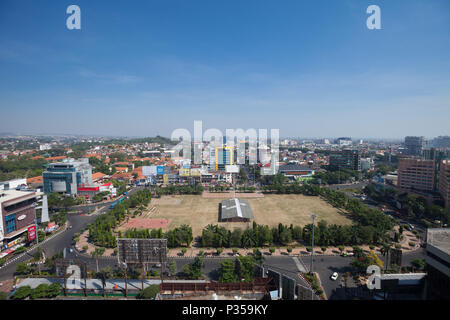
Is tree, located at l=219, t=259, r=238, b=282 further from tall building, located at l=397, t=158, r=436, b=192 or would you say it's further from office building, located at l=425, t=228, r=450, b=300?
tall building, located at l=397, t=158, r=436, b=192

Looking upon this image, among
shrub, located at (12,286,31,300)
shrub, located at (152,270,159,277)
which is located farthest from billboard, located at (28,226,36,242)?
shrub, located at (152,270,159,277)

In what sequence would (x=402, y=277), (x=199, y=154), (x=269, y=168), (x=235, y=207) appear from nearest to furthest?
(x=402, y=277), (x=235, y=207), (x=269, y=168), (x=199, y=154)

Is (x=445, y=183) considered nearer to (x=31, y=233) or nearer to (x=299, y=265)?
(x=299, y=265)

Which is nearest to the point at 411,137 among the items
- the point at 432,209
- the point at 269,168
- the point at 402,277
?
the point at 269,168

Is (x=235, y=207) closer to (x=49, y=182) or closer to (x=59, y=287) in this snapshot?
(x=59, y=287)

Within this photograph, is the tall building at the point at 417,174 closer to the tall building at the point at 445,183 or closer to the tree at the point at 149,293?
the tall building at the point at 445,183

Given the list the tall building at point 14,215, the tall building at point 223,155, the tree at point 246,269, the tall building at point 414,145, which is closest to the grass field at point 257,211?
Answer: the tree at point 246,269
